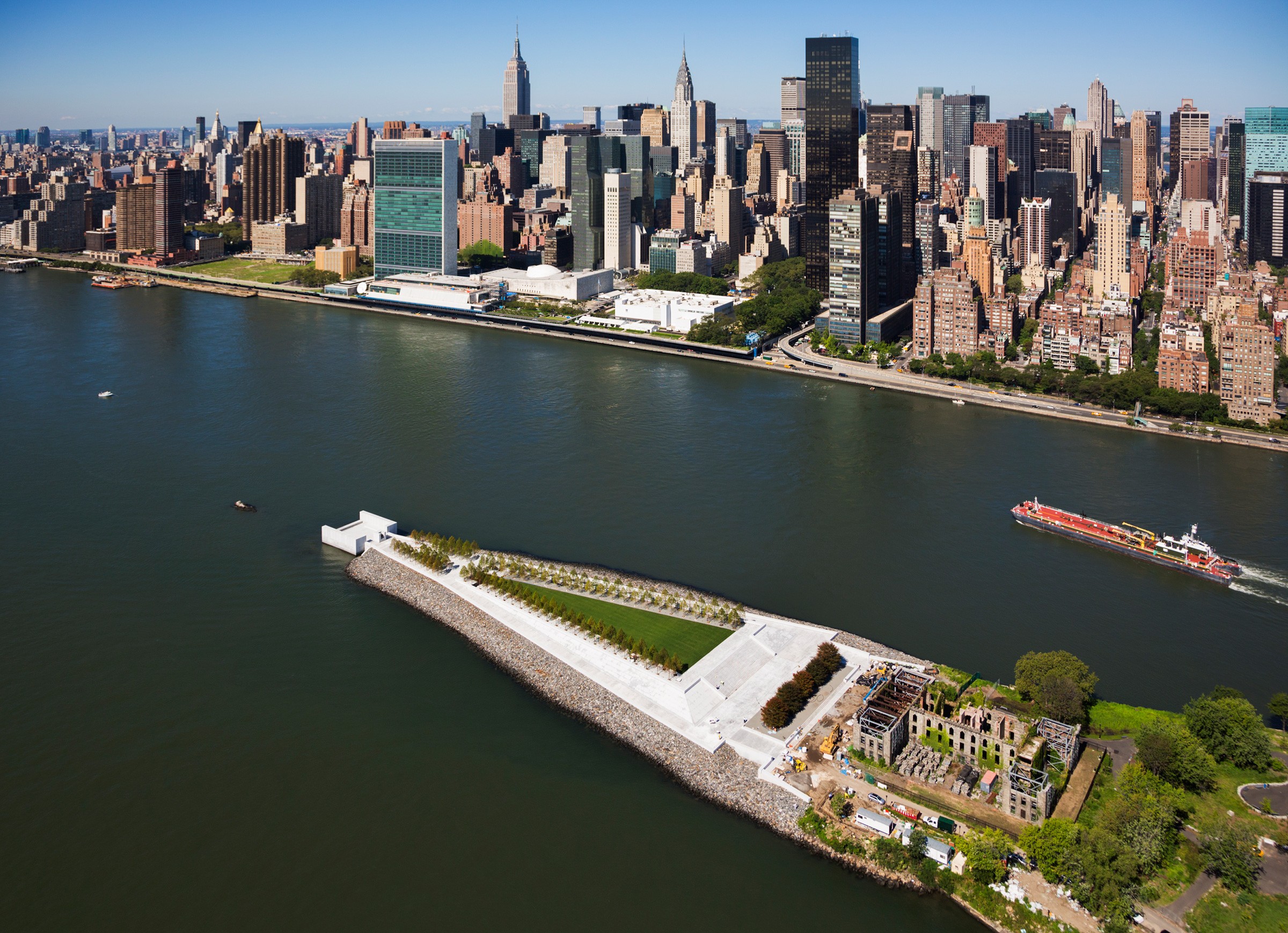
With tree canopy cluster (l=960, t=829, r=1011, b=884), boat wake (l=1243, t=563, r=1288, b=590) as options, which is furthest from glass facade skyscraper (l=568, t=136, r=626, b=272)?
tree canopy cluster (l=960, t=829, r=1011, b=884)

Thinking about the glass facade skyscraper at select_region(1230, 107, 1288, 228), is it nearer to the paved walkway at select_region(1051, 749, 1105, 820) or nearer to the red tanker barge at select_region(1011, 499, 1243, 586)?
the red tanker barge at select_region(1011, 499, 1243, 586)

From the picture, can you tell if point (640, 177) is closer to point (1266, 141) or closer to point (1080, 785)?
point (1266, 141)

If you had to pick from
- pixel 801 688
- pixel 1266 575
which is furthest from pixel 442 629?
pixel 1266 575

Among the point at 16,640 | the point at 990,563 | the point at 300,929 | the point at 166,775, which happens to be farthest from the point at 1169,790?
the point at 16,640

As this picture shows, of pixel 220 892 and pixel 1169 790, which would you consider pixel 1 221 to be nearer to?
pixel 220 892

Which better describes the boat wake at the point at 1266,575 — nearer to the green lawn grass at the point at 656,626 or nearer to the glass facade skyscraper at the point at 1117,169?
the green lawn grass at the point at 656,626

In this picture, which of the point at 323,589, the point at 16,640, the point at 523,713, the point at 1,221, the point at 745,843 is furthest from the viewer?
the point at 1,221

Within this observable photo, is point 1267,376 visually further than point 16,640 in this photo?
Yes
